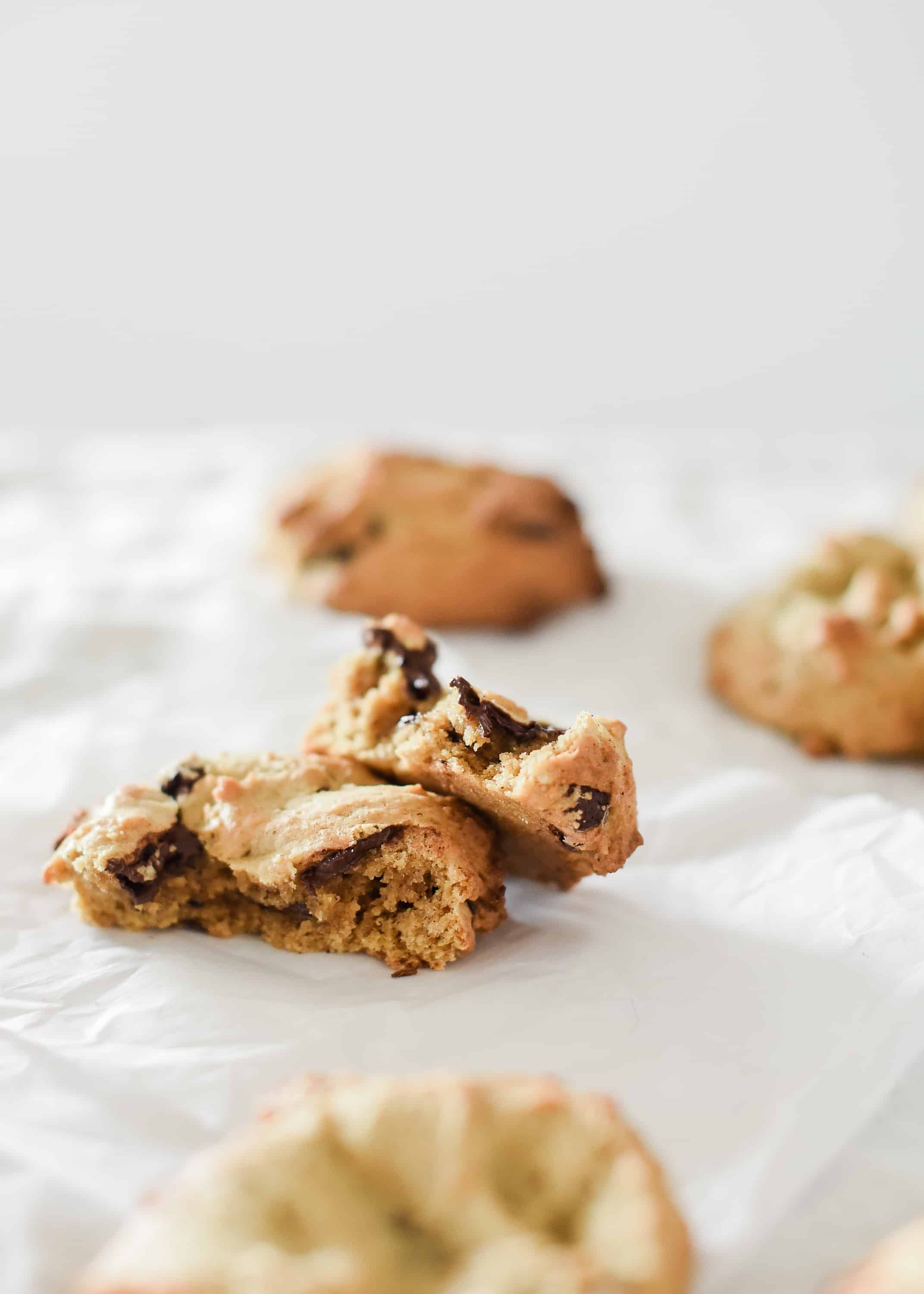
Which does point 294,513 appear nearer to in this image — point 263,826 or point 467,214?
point 263,826

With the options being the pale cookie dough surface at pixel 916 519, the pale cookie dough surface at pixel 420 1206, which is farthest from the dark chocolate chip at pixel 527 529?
the pale cookie dough surface at pixel 420 1206

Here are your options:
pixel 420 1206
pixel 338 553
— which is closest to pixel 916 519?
pixel 338 553

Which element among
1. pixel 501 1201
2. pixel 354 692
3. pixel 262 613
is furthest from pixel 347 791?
pixel 262 613

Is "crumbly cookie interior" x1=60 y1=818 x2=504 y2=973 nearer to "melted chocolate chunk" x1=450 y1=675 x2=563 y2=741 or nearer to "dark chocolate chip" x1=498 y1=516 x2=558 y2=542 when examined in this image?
"melted chocolate chunk" x1=450 y1=675 x2=563 y2=741

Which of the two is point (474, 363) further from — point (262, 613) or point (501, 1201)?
point (501, 1201)

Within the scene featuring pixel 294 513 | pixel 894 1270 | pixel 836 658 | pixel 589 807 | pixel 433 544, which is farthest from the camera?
pixel 294 513

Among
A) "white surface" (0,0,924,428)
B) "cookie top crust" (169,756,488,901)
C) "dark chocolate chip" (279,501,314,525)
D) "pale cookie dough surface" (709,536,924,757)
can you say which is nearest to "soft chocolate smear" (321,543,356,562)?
"dark chocolate chip" (279,501,314,525)
